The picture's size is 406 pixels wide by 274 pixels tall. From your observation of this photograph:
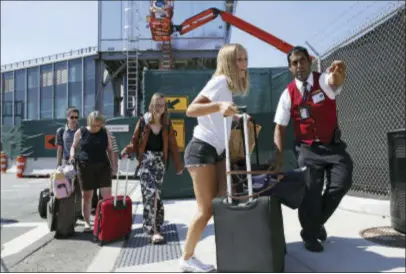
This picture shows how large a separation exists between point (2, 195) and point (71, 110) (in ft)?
17.7

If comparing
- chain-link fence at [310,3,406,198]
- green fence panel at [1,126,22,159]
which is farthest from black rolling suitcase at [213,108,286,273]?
green fence panel at [1,126,22,159]

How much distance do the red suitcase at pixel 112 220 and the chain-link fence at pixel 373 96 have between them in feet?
12.5

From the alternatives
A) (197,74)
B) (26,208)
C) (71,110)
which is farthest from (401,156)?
(26,208)

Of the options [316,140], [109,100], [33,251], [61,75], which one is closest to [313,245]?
[316,140]

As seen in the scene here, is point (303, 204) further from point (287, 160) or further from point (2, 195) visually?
point (2, 195)

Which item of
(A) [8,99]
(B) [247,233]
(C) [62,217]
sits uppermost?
(A) [8,99]

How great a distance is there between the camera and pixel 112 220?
4.32m

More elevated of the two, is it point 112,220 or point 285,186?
point 285,186

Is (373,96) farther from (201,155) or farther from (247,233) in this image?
(247,233)

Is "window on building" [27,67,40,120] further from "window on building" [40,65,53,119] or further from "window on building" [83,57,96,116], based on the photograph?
"window on building" [83,57,96,116]

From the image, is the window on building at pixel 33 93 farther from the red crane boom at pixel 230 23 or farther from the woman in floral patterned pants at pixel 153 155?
the woman in floral patterned pants at pixel 153 155

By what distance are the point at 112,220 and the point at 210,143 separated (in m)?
1.95

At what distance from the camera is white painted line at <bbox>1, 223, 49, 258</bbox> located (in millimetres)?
4340

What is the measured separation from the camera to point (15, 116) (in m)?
35.7
